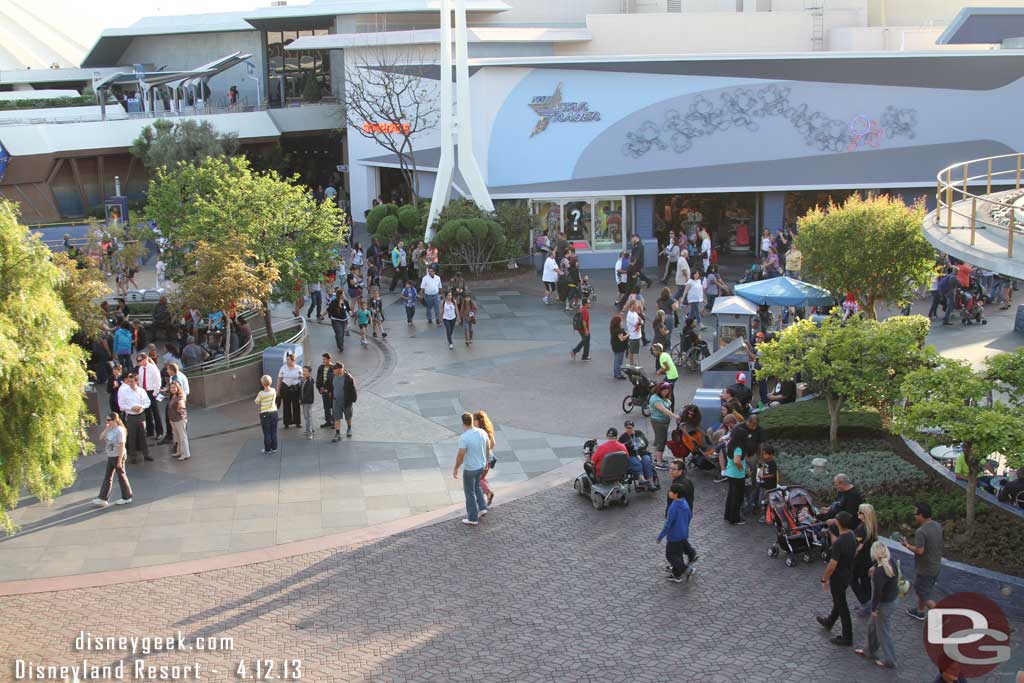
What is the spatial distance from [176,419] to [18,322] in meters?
5.72

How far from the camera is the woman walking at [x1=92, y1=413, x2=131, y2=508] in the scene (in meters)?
14.6

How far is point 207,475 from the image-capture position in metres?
16.1

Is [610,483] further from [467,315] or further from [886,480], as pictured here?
[467,315]

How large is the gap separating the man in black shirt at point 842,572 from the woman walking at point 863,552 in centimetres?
12

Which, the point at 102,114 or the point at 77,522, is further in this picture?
the point at 102,114

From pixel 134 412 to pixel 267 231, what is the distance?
7214mm

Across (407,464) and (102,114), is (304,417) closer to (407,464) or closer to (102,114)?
(407,464)

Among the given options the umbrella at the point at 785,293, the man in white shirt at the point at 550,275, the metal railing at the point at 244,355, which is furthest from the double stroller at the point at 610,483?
the man in white shirt at the point at 550,275

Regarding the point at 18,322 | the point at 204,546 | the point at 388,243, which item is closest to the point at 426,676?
the point at 204,546

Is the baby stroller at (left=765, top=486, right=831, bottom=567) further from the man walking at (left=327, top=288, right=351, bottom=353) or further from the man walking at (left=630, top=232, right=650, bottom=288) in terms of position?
the man walking at (left=630, top=232, right=650, bottom=288)

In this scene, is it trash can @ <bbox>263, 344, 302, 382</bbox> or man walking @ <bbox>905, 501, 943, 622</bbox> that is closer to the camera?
man walking @ <bbox>905, 501, 943, 622</bbox>

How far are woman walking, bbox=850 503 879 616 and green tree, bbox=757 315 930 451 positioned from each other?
345 cm

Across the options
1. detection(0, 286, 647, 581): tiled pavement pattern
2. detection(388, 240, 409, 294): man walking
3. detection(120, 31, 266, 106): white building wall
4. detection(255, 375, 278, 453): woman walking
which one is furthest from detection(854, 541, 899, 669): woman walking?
detection(120, 31, 266, 106): white building wall

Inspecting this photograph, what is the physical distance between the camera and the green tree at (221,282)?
20359 millimetres
